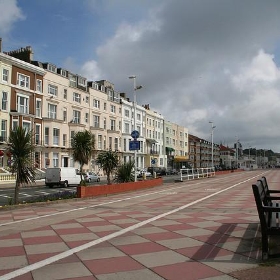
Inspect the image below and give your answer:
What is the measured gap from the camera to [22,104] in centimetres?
4647

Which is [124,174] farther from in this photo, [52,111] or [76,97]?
[76,97]

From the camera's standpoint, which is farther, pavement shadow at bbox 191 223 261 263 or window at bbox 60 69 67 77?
window at bbox 60 69 67 77

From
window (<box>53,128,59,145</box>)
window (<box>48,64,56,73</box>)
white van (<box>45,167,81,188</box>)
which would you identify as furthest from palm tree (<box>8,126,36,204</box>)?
window (<box>48,64,56,73</box>)

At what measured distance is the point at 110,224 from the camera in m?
9.35

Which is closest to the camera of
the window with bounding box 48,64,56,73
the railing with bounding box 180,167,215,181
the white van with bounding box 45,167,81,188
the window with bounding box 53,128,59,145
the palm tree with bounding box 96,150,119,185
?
the palm tree with bounding box 96,150,119,185

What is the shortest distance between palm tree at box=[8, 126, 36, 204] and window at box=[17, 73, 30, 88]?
3227cm

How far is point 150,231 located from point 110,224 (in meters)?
1.49

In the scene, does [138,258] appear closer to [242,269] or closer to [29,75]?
[242,269]

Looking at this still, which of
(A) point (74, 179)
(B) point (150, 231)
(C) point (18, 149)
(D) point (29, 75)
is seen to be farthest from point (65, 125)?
(B) point (150, 231)

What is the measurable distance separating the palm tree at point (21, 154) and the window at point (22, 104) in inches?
1253

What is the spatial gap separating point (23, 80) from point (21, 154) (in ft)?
110

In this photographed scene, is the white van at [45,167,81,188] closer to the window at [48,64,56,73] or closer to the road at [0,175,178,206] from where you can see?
the road at [0,175,178,206]

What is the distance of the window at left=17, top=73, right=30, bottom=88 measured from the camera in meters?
45.8

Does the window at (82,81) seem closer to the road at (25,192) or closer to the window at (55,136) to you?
the window at (55,136)
